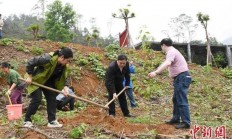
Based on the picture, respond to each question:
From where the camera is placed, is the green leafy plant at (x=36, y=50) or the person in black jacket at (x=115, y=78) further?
the green leafy plant at (x=36, y=50)

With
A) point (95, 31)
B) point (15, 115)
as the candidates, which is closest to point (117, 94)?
point (15, 115)

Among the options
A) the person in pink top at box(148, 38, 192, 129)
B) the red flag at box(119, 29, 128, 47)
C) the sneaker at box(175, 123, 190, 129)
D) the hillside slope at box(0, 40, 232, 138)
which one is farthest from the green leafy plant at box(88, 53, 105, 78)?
the sneaker at box(175, 123, 190, 129)

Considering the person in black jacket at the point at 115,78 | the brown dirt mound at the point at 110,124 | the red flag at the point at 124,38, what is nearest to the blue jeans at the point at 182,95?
the brown dirt mound at the point at 110,124

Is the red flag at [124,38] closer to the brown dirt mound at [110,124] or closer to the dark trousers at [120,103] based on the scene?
the dark trousers at [120,103]

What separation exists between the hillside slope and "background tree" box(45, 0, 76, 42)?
12.6 m

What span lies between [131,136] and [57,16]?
84.4ft

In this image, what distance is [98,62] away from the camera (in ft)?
47.0

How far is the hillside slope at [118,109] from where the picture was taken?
6008 millimetres

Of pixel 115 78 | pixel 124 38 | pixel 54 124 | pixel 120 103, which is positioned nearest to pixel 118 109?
pixel 120 103

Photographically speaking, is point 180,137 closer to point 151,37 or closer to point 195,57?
point 151,37

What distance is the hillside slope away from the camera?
6008 millimetres

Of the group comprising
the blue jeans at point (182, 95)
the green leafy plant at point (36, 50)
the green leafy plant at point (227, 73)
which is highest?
the green leafy plant at point (36, 50)

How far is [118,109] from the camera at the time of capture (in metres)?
10.2

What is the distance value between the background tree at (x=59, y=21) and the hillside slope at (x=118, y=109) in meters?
12.6
